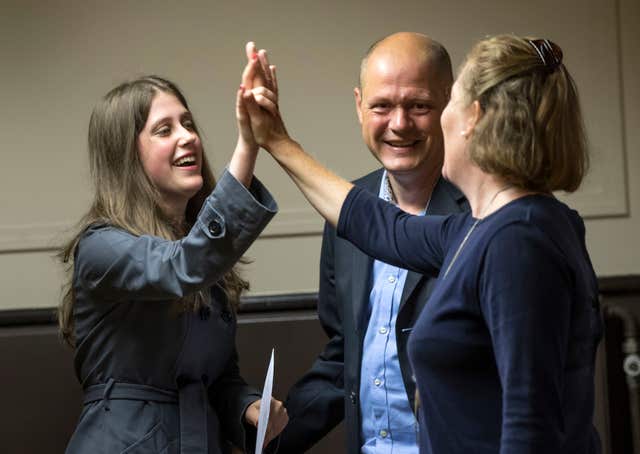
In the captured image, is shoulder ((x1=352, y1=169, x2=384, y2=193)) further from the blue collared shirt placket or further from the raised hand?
the raised hand

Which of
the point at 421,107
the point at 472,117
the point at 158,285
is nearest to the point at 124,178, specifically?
the point at 158,285

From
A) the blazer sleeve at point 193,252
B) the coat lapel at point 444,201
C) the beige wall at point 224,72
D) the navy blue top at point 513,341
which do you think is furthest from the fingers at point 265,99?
the beige wall at point 224,72

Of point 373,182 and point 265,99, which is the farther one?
point 373,182

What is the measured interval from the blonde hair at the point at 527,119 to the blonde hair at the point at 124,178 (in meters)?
0.87

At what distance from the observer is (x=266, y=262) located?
3.51 metres

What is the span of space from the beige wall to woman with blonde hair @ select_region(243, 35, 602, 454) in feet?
6.29

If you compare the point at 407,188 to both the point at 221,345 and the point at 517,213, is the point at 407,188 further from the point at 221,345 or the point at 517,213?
the point at 517,213

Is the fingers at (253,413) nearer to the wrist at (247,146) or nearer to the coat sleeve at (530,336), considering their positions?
the wrist at (247,146)

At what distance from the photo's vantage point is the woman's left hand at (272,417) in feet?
6.95

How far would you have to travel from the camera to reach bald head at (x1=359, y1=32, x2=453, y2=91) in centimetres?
222

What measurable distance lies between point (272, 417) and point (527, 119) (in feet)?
3.03

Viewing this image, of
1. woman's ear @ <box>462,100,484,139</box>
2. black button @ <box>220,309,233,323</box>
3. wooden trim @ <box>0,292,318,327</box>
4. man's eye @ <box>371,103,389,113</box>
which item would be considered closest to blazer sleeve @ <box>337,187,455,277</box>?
woman's ear @ <box>462,100,484,139</box>

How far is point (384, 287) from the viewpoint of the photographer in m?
2.16

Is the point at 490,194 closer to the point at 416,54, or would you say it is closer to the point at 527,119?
the point at 527,119
